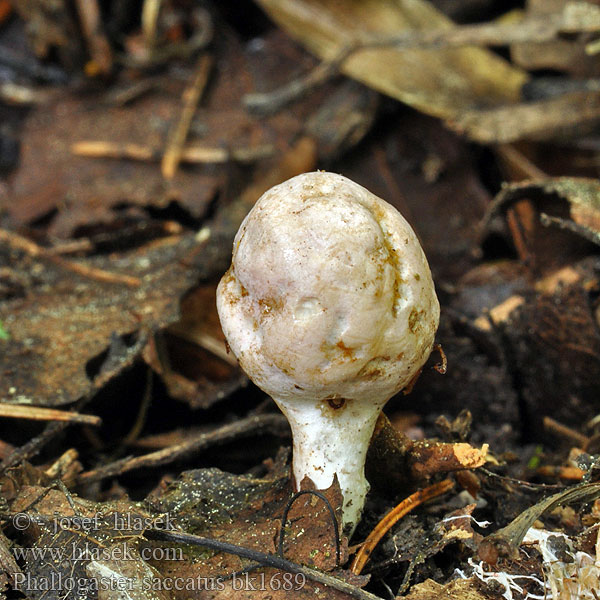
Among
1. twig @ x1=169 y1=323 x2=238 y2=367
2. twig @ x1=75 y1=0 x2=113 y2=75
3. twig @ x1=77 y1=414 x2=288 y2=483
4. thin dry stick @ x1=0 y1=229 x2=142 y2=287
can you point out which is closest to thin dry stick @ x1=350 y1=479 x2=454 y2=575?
twig @ x1=77 y1=414 x2=288 y2=483

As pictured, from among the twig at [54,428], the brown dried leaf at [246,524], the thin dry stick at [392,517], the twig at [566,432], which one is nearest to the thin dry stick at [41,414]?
the twig at [54,428]

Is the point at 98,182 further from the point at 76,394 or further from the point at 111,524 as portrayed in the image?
the point at 111,524

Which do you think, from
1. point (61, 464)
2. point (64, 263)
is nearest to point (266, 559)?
point (61, 464)

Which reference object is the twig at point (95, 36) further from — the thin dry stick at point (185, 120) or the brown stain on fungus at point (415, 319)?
the brown stain on fungus at point (415, 319)

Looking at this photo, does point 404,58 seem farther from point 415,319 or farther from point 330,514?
point 330,514

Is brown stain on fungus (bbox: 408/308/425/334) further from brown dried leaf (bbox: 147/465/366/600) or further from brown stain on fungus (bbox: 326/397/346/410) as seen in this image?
brown dried leaf (bbox: 147/465/366/600)
